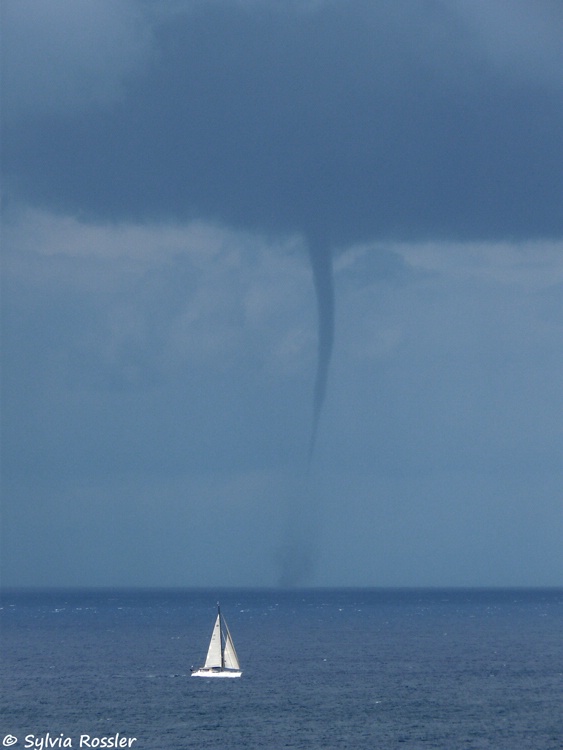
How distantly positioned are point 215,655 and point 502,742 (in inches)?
2118

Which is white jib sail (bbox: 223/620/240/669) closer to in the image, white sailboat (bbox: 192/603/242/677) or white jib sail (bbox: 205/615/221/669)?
white sailboat (bbox: 192/603/242/677)

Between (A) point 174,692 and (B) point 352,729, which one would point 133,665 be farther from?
(B) point 352,729

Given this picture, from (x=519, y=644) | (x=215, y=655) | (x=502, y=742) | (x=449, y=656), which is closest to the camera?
(x=502, y=742)

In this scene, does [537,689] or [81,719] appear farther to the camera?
[537,689]

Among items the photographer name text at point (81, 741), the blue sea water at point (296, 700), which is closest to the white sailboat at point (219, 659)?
the blue sea water at point (296, 700)

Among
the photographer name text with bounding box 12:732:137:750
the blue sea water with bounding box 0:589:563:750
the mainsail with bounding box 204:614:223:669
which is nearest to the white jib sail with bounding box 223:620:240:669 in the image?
the mainsail with bounding box 204:614:223:669

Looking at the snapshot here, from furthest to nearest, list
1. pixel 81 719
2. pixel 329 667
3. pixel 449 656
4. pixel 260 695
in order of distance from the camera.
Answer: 1. pixel 449 656
2. pixel 329 667
3. pixel 260 695
4. pixel 81 719

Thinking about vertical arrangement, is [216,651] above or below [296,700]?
above

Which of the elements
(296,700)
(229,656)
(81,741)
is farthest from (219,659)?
(81,741)

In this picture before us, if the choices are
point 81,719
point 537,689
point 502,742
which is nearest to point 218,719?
point 81,719

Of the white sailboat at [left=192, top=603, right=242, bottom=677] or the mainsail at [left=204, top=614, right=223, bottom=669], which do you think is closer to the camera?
the white sailboat at [left=192, top=603, right=242, bottom=677]

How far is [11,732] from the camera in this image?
103m

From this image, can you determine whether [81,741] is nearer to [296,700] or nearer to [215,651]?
[296,700]

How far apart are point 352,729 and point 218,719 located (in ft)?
47.9
